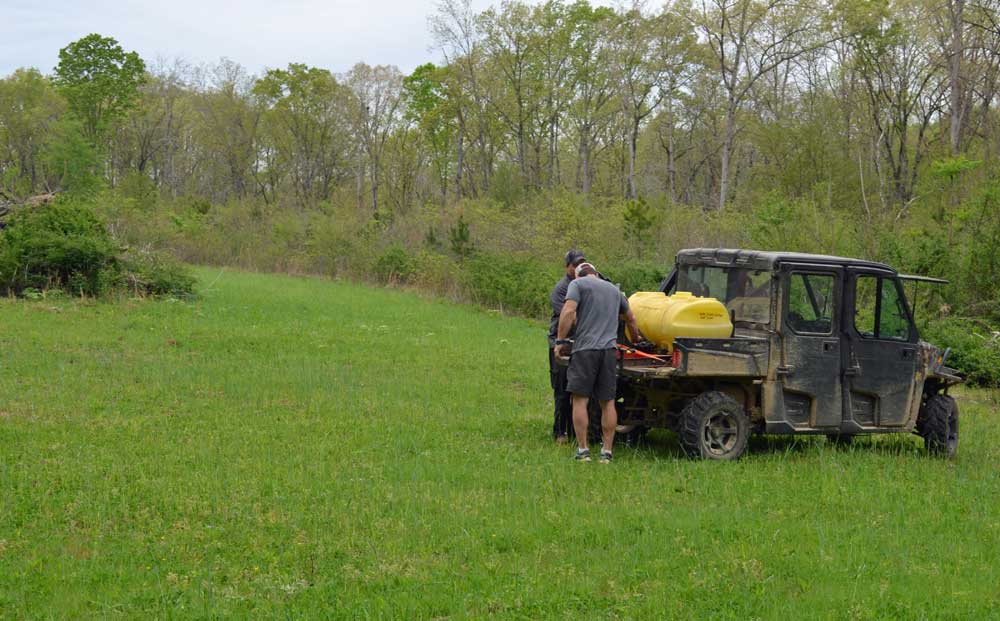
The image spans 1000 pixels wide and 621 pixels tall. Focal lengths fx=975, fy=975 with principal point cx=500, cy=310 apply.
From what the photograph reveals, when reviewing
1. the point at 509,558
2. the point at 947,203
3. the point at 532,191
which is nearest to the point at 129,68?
the point at 532,191

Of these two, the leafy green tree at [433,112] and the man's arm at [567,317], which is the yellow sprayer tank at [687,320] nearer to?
the man's arm at [567,317]

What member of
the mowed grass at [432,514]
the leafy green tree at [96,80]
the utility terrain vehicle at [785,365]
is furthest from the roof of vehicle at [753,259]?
the leafy green tree at [96,80]

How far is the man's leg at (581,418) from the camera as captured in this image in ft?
32.2

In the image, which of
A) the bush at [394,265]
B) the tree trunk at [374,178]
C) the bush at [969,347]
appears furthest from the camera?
the tree trunk at [374,178]

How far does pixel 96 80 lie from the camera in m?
62.7

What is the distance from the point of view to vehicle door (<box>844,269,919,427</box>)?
34.8 ft

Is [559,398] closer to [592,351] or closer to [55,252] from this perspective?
[592,351]

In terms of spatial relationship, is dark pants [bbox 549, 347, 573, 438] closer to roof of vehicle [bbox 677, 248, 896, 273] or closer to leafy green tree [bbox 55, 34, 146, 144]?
roof of vehicle [bbox 677, 248, 896, 273]

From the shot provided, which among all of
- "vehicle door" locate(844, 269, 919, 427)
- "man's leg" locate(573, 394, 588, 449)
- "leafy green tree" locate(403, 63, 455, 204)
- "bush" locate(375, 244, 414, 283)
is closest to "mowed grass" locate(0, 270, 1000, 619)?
"man's leg" locate(573, 394, 588, 449)

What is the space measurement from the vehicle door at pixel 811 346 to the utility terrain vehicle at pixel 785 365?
1 cm

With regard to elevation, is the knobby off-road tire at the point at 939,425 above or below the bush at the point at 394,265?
below

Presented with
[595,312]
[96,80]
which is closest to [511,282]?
[595,312]

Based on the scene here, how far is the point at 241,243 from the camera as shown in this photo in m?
52.8

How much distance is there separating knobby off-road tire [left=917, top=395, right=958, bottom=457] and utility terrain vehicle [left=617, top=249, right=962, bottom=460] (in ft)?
0.04
